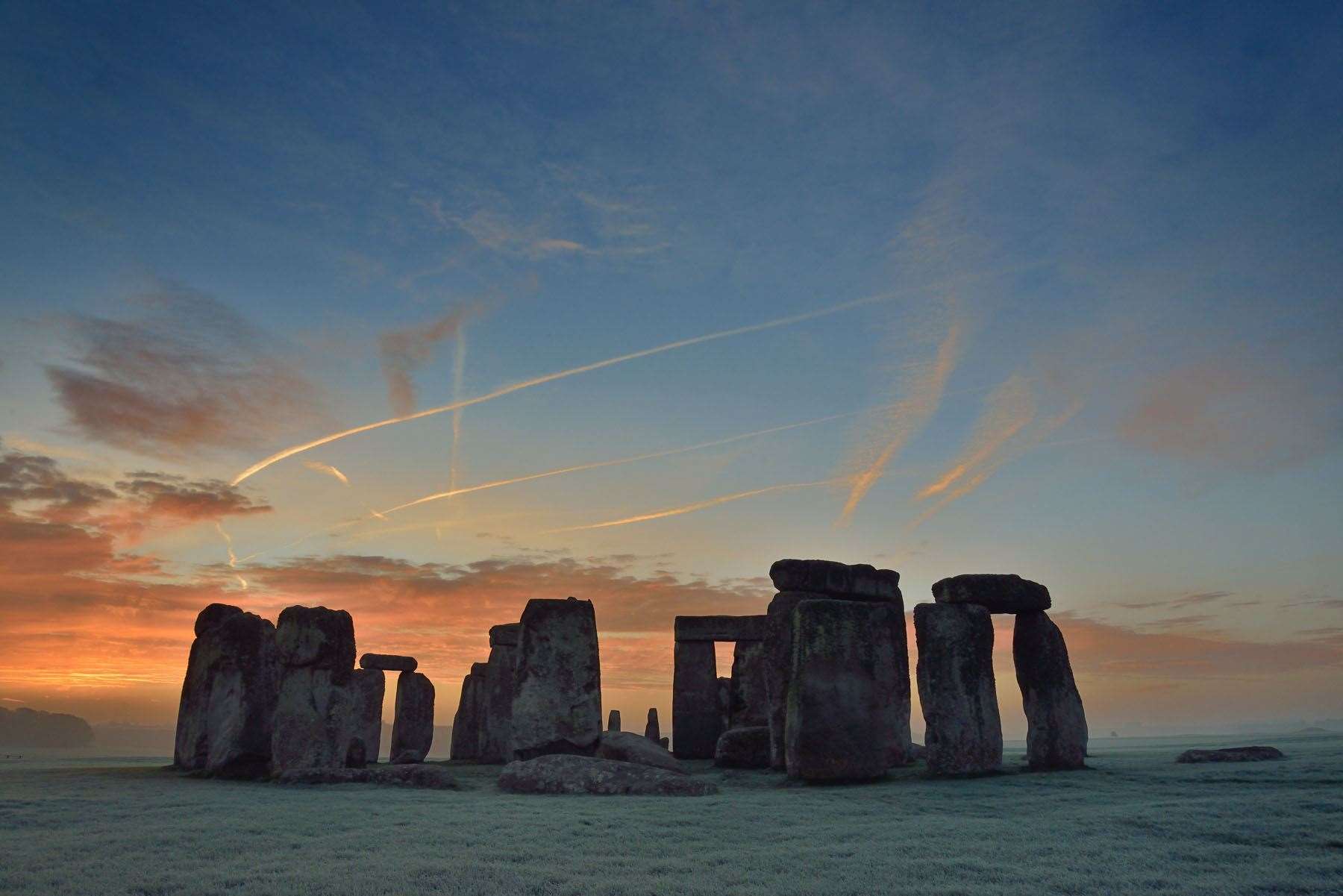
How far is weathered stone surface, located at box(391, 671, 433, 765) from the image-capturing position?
2684 cm

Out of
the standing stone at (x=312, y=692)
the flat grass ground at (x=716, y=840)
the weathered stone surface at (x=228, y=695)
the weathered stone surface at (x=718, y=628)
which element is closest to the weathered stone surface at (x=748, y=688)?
the weathered stone surface at (x=718, y=628)

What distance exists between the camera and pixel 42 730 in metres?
87.7

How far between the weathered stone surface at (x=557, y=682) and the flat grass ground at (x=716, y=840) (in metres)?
3.63

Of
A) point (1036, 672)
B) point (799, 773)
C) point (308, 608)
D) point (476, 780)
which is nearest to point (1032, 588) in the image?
point (1036, 672)

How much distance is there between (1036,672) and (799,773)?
4.51 metres

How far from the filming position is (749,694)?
2352 centimetres

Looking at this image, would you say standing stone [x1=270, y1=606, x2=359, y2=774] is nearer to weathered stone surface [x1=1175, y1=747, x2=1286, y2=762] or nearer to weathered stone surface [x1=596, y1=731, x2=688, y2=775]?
weathered stone surface [x1=596, y1=731, x2=688, y2=775]

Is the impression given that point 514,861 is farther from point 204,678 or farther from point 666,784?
point 204,678

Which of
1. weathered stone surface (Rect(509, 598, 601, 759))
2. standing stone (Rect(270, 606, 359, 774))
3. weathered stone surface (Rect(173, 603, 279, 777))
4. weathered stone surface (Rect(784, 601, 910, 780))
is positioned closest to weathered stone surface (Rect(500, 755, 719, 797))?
weathered stone surface (Rect(784, 601, 910, 780))

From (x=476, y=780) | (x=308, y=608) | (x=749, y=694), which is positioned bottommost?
(x=476, y=780)

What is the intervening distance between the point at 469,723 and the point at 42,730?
279ft

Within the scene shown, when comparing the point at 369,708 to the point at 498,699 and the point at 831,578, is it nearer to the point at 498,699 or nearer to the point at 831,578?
the point at 498,699

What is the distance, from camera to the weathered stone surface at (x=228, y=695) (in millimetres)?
16141

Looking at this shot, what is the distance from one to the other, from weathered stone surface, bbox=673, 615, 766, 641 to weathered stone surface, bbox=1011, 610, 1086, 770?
993 centimetres
